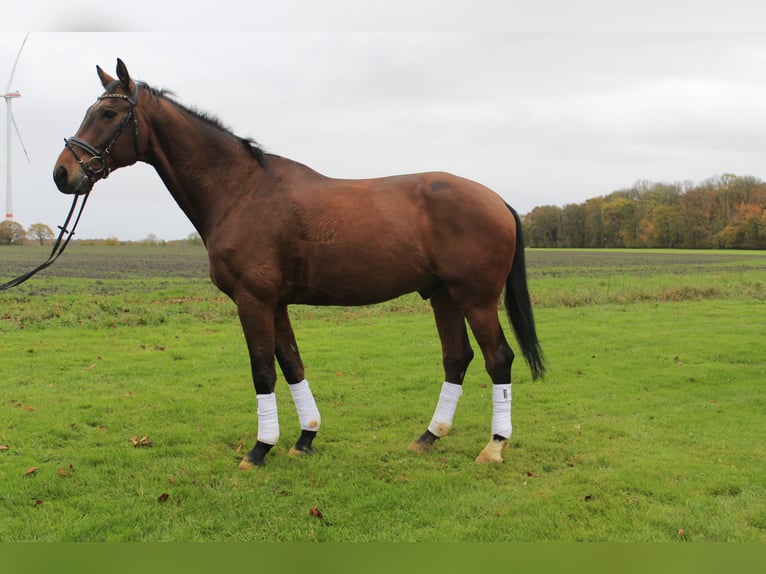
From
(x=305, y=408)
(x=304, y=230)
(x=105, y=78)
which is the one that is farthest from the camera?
(x=305, y=408)

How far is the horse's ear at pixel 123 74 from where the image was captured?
14.4 feet

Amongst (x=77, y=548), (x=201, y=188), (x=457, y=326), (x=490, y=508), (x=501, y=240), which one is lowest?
(x=490, y=508)

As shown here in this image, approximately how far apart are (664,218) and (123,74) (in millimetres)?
74277

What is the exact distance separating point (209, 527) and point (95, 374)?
5593 millimetres

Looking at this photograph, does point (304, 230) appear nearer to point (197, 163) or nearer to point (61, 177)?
point (197, 163)

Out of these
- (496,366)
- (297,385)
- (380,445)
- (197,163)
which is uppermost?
(197,163)

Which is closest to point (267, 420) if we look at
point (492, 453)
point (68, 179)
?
point (492, 453)

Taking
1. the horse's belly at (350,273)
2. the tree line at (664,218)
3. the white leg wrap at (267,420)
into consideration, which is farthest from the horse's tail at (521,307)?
the tree line at (664,218)

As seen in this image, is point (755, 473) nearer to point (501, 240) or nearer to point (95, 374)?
point (501, 240)

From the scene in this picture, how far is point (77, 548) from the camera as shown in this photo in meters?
2.90

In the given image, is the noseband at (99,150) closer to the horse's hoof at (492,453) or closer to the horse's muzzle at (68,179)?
the horse's muzzle at (68,179)

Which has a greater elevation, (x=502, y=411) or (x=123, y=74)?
(x=123, y=74)

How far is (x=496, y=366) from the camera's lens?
5027mm

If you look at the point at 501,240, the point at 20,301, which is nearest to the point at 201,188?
the point at 501,240
